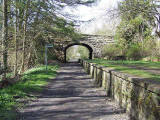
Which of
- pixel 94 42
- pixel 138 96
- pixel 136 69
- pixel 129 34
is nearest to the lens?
pixel 138 96

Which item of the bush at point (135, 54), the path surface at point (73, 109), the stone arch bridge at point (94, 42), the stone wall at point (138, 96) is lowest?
the path surface at point (73, 109)

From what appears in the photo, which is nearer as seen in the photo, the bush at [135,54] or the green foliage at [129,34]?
the bush at [135,54]

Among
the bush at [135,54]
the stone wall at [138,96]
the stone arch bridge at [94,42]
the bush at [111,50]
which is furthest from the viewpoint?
the stone arch bridge at [94,42]

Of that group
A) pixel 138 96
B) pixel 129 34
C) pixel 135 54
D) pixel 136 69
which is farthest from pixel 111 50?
pixel 138 96

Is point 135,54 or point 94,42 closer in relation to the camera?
point 135,54

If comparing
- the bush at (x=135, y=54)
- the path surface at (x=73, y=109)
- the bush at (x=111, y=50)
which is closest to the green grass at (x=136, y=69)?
the path surface at (x=73, y=109)

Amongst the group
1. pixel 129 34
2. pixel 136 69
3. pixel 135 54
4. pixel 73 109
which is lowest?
pixel 73 109

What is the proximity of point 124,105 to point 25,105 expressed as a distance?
2632mm

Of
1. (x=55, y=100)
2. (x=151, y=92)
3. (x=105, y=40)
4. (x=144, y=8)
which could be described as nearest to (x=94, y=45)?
(x=105, y=40)

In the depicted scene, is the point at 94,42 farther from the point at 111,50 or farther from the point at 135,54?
the point at 135,54

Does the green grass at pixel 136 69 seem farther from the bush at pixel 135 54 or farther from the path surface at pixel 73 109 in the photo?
the bush at pixel 135 54

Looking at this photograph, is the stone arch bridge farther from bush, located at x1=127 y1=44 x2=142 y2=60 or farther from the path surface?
the path surface

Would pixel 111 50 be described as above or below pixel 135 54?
above

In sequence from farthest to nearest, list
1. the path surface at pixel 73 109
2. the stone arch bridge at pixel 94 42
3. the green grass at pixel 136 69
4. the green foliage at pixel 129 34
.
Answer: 1. the stone arch bridge at pixel 94 42
2. the green foliage at pixel 129 34
3. the green grass at pixel 136 69
4. the path surface at pixel 73 109
